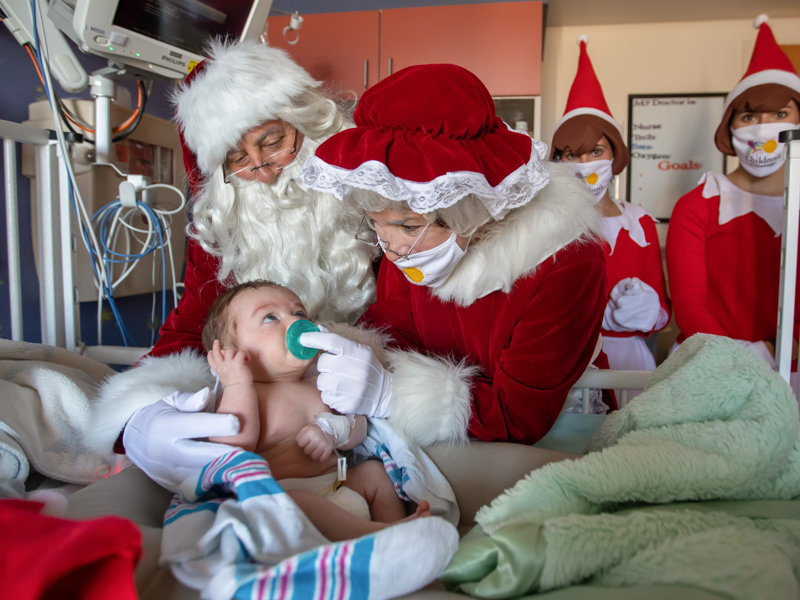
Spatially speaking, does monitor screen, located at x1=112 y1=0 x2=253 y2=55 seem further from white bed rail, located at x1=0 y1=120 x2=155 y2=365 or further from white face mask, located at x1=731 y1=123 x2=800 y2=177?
A: white face mask, located at x1=731 y1=123 x2=800 y2=177

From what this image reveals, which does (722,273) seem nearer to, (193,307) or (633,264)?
(633,264)

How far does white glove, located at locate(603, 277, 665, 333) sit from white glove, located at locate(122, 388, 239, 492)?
5.27 feet

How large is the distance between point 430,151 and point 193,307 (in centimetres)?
87

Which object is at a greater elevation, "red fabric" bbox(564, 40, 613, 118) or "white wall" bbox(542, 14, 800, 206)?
"white wall" bbox(542, 14, 800, 206)

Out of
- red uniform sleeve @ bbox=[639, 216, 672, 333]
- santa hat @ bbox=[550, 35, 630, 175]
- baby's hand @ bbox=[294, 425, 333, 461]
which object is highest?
santa hat @ bbox=[550, 35, 630, 175]

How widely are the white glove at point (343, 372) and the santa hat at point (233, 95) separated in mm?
631

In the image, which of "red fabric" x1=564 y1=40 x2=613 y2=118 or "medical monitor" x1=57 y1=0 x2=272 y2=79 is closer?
"medical monitor" x1=57 y1=0 x2=272 y2=79

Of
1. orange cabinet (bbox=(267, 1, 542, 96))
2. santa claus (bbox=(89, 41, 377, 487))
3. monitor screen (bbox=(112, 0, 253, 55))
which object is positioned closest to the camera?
santa claus (bbox=(89, 41, 377, 487))

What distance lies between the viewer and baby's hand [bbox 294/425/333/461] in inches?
41.7

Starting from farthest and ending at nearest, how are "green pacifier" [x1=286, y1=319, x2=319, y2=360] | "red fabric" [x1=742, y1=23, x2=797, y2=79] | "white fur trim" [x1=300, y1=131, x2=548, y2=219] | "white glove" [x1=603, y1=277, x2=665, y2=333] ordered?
"red fabric" [x1=742, y1=23, x2=797, y2=79] < "white glove" [x1=603, y1=277, x2=665, y2=333] < "green pacifier" [x1=286, y1=319, x2=319, y2=360] < "white fur trim" [x1=300, y1=131, x2=548, y2=219]

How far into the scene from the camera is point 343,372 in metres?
1.10

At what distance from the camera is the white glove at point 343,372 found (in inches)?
43.2

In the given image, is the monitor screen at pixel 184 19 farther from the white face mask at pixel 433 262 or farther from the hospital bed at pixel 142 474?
the white face mask at pixel 433 262

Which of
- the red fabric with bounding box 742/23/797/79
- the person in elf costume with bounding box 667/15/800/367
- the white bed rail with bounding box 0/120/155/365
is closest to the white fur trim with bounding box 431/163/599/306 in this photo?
the white bed rail with bounding box 0/120/155/365
